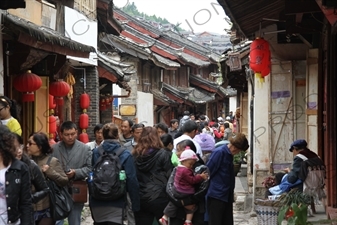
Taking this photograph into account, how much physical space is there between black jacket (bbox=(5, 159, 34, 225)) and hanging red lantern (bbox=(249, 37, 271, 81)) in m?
6.72

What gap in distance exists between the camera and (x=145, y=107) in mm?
34438

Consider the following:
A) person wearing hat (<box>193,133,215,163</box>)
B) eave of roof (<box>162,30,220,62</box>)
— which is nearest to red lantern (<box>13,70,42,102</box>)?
person wearing hat (<box>193,133,215,163</box>)

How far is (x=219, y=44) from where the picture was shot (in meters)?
66.1

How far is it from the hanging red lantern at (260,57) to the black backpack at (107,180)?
4504 millimetres

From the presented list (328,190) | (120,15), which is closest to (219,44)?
(120,15)

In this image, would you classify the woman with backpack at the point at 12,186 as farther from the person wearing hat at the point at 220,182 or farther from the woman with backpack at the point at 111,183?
the person wearing hat at the point at 220,182

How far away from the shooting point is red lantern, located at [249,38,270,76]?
Result: 1278cm

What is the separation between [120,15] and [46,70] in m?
26.4

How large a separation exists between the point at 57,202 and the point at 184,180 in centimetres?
192

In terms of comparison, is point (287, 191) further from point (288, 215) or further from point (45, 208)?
point (45, 208)

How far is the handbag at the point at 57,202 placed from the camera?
26.5 feet

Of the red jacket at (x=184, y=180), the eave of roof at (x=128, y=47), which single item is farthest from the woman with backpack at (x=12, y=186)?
the eave of roof at (x=128, y=47)

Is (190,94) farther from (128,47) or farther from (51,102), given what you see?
(51,102)

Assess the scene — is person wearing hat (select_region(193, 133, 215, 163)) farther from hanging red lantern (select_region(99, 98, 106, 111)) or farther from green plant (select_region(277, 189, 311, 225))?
hanging red lantern (select_region(99, 98, 106, 111))
